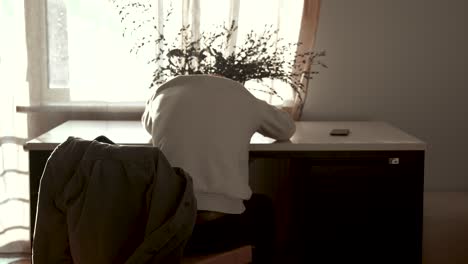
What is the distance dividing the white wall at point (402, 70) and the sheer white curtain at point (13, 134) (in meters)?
1.18

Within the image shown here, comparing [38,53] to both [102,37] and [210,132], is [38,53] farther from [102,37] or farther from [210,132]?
[210,132]

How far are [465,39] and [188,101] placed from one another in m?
1.50

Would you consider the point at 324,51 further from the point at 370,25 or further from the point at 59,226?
the point at 59,226

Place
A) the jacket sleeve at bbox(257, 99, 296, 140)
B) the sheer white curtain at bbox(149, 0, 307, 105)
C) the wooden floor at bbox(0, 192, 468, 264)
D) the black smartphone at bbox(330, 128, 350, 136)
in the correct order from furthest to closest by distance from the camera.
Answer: the sheer white curtain at bbox(149, 0, 307, 105)
the wooden floor at bbox(0, 192, 468, 264)
the black smartphone at bbox(330, 128, 350, 136)
the jacket sleeve at bbox(257, 99, 296, 140)

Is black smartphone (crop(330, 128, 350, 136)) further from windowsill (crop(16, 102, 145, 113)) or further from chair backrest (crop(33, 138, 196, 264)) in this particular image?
chair backrest (crop(33, 138, 196, 264))

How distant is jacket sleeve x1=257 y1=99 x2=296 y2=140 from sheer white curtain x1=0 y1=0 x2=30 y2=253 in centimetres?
119

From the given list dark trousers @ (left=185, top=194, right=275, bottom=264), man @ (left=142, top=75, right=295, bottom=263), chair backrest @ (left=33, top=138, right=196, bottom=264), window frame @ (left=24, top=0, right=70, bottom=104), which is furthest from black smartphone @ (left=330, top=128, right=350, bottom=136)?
window frame @ (left=24, top=0, right=70, bottom=104)

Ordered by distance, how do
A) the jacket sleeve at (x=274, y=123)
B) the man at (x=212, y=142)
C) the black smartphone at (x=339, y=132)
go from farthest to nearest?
the black smartphone at (x=339, y=132) < the jacket sleeve at (x=274, y=123) < the man at (x=212, y=142)

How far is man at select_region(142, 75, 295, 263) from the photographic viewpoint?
7.36ft

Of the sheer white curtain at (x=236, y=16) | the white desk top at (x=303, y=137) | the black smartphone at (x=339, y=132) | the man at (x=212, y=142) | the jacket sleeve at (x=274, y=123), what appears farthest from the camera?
the sheer white curtain at (x=236, y=16)

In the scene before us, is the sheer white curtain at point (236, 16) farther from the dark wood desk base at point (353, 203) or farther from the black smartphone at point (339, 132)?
the dark wood desk base at point (353, 203)

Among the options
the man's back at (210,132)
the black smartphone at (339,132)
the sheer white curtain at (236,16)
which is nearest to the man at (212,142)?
the man's back at (210,132)

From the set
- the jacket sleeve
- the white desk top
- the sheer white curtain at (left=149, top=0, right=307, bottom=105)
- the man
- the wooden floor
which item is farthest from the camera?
the sheer white curtain at (left=149, top=0, right=307, bottom=105)

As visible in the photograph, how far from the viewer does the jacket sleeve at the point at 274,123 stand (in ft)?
8.08
